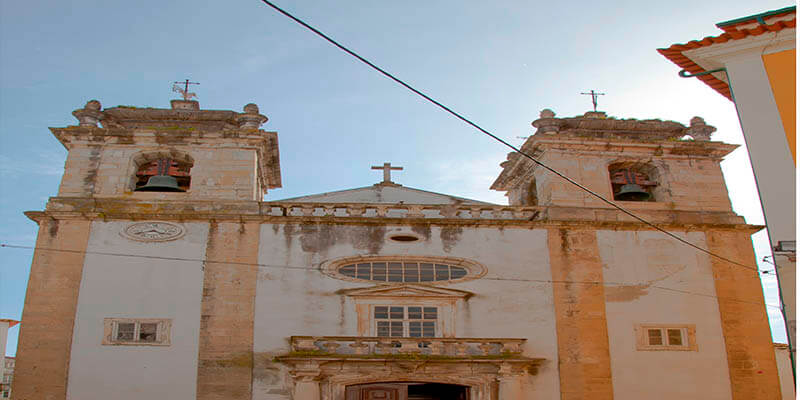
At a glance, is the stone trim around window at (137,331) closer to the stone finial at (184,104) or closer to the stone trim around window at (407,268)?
the stone trim around window at (407,268)

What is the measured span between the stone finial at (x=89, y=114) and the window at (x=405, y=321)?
9523 millimetres

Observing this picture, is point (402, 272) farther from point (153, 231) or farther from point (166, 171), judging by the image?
point (166, 171)

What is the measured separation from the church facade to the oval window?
4cm

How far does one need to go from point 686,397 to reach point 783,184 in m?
8.67

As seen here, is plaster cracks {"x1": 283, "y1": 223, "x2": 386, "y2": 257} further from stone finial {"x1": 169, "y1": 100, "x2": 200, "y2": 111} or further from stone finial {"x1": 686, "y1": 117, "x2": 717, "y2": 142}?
stone finial {"x1": 686, "y1": 117, "x2": 717, "y2": 142}

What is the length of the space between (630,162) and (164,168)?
13548 mm

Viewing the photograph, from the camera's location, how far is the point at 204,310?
52.5ft

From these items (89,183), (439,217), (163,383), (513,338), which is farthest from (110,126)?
(513,338)

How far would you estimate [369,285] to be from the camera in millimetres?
16625

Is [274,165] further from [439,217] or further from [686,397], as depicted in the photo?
[686,397]

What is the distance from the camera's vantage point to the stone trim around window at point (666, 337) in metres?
16.5

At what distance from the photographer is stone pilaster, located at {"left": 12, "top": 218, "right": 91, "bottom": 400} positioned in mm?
15055

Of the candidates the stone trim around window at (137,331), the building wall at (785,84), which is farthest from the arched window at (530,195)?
the stone trim around window at (137,331)

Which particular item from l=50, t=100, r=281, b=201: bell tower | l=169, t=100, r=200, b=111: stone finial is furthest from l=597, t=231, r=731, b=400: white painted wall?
l=169, t=100, r=200, b=111: stone finial
